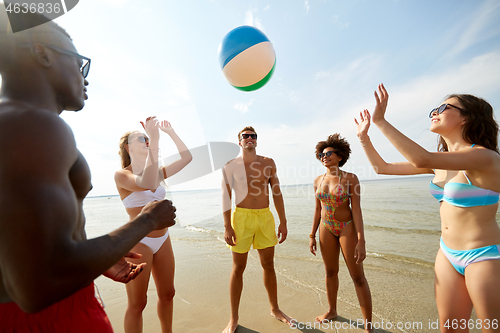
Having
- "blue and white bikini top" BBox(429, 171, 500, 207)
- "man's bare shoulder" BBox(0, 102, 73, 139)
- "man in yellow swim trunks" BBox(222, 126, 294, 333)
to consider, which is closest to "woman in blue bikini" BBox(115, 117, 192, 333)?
"man in yellow swim trunks" BBox(222, 126, 294, 333)

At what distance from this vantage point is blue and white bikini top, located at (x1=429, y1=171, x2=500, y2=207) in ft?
7.16

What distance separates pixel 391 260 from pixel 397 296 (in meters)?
2.16

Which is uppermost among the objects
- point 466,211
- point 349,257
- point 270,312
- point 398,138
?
point 398,138

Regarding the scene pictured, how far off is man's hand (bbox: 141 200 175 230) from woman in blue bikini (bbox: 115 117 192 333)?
151 cm

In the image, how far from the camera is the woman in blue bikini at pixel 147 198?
2.75 m

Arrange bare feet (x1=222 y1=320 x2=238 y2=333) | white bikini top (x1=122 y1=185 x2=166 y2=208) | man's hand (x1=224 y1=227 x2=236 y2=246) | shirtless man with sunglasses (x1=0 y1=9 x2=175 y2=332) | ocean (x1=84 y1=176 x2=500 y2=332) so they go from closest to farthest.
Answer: shirtless man with sunglasses (x1=0 y1=9 x2=175 y2=332), white bikini top (x1=122 y1=185 x2=166 y2=208), bare feet (x1=222 y1=320 x2=238 y2=333), man's hand (x1=224 y1=227 x2=236 y2=246), ocean (x1=84 y1=176 x2=500 y2=332)

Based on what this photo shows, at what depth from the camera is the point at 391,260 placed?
655cm

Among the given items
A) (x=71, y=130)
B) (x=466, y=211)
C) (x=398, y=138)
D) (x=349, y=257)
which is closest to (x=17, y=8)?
(x=71, y=130)

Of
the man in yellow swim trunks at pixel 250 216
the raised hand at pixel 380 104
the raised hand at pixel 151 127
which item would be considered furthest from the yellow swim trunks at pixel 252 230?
the raised hand at pixel 380 104

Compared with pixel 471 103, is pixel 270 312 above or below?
below

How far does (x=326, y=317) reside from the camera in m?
3.84

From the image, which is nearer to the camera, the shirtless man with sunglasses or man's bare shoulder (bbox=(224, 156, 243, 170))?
the shirtless man with sunglasses

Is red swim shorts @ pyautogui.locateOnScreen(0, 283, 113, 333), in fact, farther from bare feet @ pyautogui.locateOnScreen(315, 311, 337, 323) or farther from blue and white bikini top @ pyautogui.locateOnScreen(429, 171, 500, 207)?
bare feet @ pyautogui.locateOnScreen(315, 311, 337, 323)

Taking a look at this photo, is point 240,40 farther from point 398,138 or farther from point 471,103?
point 471,103
